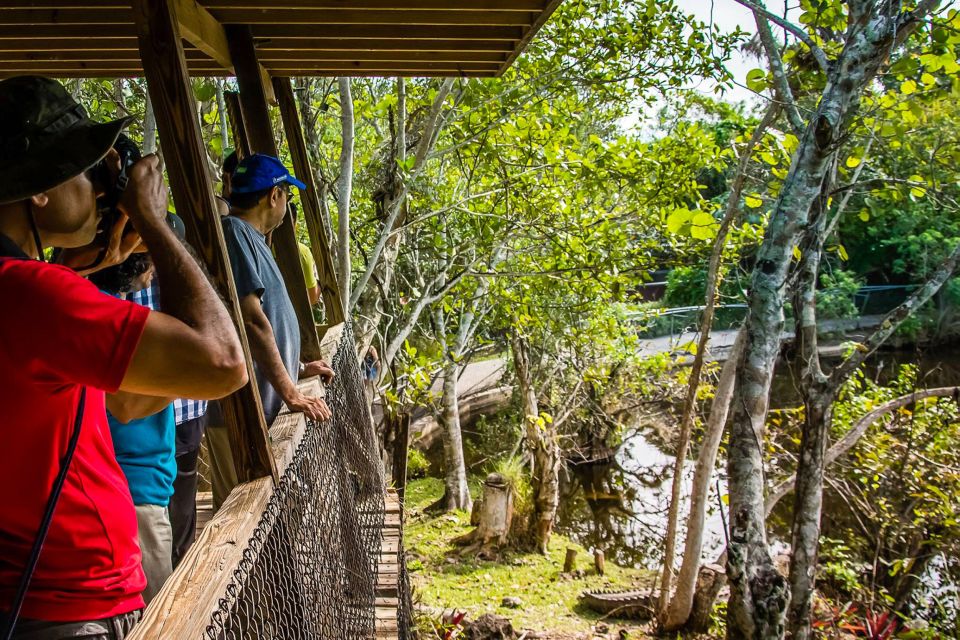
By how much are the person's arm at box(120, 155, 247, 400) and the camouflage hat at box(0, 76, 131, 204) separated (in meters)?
0.12

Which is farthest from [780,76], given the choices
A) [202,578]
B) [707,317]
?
[202,578]

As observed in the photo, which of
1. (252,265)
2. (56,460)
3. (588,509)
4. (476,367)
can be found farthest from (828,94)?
(476,367)

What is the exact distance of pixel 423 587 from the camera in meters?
9.48

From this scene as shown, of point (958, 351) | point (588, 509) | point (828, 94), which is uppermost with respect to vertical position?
point (828, 94)

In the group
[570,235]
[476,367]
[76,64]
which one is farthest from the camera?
[476,367]

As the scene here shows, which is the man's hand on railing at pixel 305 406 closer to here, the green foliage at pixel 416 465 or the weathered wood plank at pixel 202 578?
the weathered wood plank at pixel 202 578

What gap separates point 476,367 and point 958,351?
539 inches

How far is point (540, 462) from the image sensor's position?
38.8ft

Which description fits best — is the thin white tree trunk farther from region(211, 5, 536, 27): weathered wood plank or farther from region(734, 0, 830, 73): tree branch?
region(211, 5, 536, 27): weathered wood plank

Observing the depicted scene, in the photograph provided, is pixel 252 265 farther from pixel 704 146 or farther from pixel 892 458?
pixel 892 458

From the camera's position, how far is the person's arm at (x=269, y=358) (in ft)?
8.68

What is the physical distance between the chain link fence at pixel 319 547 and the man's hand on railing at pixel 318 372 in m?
0.06

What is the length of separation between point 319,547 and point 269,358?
657 millimetres

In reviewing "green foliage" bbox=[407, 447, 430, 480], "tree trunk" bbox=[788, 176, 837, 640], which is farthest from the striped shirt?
"green foliage" bbox=[407, 447, 430, 480]
